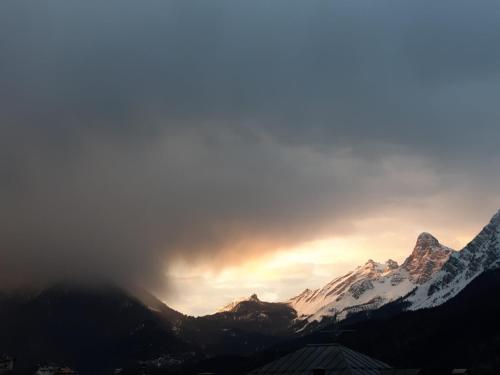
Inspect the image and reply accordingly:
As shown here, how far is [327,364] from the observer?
17162 cm

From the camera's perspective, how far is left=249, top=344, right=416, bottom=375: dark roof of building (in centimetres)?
16925

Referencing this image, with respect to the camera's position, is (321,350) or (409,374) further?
(321,350)

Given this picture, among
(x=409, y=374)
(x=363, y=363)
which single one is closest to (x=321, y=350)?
(x=363, y=363)

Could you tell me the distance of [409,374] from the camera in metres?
168

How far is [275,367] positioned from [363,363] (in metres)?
20.6

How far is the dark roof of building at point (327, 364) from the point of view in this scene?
169 metres

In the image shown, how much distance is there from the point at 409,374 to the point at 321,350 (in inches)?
875

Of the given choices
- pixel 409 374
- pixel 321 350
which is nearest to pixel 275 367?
pixel 321 350

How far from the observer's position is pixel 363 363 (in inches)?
6949

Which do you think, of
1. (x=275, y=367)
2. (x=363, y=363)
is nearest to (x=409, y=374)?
(x=363, y=363)

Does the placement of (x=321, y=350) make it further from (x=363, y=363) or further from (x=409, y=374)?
(x=409, y=374)

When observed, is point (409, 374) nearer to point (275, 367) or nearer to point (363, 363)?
point (363, 363)

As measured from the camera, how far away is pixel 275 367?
181 m
